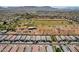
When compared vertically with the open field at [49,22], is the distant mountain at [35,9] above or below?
above

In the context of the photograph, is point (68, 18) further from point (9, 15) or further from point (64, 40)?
point (9, 15)

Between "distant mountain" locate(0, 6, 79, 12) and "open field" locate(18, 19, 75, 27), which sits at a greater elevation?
"distant mountain" locate(0, 6, 79, 12)

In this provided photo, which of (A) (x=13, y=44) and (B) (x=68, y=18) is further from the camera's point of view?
(B) (x=68, y=18)

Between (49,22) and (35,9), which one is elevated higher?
(35,9)
